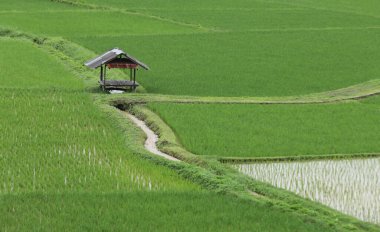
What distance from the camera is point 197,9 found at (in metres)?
32.3

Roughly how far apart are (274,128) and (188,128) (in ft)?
4.54

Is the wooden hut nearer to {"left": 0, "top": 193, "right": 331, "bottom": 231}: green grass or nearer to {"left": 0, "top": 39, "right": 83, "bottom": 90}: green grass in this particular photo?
{"left": 0, "top": 39, "right": 83, "bottom": 90}: green grass

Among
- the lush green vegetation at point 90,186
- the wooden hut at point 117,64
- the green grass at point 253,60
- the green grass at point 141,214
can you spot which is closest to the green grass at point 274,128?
the lush green vegetation at point 90,186

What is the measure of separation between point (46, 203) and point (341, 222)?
3.10 m

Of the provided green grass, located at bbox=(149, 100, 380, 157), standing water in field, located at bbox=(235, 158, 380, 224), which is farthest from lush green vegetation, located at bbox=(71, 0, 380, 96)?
standing water in field, located at bbox=(235, 158, 380, 224)

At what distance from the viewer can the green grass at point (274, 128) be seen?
13406 mm

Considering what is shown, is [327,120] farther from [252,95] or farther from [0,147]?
[0,147]

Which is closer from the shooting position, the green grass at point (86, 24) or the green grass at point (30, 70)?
the green grass at point (30, 70)

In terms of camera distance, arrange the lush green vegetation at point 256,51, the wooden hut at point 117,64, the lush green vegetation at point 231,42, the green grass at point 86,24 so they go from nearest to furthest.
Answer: the wooden hut at point 117,64 < the lush green vegetation at point 256,51 < the lush green vegetation at point 231,42 < the green grass at point 86,24

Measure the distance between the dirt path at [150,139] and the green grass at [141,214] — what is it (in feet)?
8.20

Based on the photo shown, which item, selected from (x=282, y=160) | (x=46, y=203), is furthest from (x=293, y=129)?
(x=46, y=203)

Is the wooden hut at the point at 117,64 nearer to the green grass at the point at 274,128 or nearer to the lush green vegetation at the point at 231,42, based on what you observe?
the lush green vegetation at the point at 231,42

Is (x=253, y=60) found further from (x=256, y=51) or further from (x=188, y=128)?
(x=188, y=128)

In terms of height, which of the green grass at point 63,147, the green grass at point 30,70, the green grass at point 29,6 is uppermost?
the green grass at point 29,6
